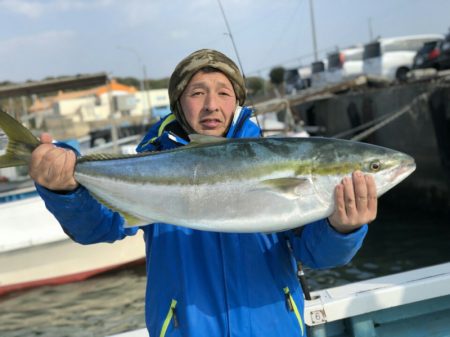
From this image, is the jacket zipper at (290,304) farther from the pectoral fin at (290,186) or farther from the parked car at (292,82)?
the parked car at (292,82)

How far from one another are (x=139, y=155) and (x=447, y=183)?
12.1 m

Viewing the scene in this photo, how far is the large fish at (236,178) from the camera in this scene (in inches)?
84.0

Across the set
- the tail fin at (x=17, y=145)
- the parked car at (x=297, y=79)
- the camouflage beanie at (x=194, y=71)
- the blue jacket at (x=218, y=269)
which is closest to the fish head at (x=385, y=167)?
the blue jacket at (x=218, y=269)

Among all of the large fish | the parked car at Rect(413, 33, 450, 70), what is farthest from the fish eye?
the parked car at Rect(413, 33, 450, 70)

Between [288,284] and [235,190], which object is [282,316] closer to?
[288,284]

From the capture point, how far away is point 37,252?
9.41 m

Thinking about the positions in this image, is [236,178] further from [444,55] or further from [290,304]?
[444,55]

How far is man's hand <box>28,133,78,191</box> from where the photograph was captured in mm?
2182

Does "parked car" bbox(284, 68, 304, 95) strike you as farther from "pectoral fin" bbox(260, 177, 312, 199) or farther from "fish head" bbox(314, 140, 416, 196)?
"pectoral fin" bbox(260, 177, 312, 199)

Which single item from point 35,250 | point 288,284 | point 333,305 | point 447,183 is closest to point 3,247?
point 35,250

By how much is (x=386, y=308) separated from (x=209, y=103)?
2172mm

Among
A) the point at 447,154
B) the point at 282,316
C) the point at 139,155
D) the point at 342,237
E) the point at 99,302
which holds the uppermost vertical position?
the point at 139,155

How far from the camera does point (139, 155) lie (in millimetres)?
2389

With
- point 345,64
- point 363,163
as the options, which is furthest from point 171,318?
point 345,64
